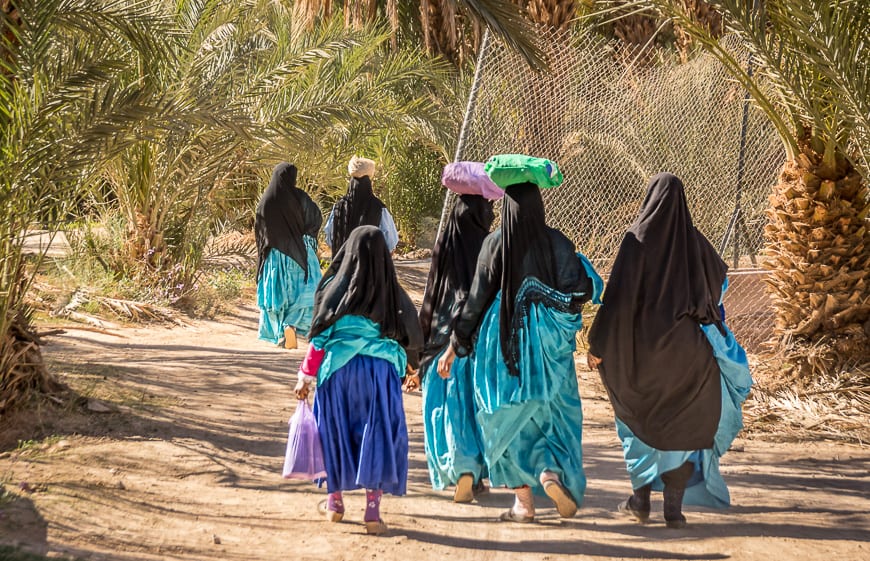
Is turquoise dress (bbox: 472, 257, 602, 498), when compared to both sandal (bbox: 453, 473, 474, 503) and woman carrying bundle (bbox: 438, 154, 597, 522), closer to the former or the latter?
woman carrying bundle (bbox: 438, 154, 597, 522)

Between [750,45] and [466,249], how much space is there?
2619 mm

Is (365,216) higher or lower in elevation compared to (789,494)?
higher

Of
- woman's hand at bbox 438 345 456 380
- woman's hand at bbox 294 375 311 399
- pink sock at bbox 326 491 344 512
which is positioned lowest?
pink sock at bbox 326 491 344 512

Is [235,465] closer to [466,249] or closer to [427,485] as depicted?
[427,485]

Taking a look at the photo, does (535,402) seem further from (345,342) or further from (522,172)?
(522,172)

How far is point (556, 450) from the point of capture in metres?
5.06

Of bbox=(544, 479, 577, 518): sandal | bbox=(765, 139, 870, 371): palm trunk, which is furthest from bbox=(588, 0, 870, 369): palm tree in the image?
bbox=(544, 479, 577, 518): sandal

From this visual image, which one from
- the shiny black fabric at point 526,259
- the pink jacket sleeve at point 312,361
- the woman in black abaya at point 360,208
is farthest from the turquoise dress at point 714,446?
the woman in black abaya at point 360,208

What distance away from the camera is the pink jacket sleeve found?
4871 mm

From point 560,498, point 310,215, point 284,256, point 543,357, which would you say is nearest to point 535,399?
point 543,357

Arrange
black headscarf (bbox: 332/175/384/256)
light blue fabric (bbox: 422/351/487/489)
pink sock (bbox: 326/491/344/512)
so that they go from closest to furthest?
1. pink sock (bbox: 326/491/344/512)
2. light blue fabric (bbox: 422/351/487/489)
3. black headscarf (bbox: 332/175/384/256)

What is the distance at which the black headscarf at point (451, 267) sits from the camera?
19.0 ft

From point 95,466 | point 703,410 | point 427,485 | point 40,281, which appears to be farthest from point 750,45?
point 40,281

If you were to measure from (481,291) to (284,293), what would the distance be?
4283 mm
